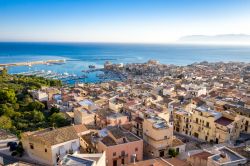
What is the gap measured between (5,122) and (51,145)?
13936mm

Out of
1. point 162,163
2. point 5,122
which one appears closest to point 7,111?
point 5,122

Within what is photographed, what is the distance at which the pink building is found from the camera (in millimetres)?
22656

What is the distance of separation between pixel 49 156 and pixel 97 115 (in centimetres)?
1110

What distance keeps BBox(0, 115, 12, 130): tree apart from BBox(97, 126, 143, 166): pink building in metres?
14.3

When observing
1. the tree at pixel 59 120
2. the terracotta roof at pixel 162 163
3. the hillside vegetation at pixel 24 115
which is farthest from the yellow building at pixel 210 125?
the hillside vegetation at pixel 24 115

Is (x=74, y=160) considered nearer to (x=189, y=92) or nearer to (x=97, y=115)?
(x=97, y=115)

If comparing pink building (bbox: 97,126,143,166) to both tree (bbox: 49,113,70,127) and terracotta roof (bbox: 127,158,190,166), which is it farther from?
tree (bbox: 49,113,70,127)

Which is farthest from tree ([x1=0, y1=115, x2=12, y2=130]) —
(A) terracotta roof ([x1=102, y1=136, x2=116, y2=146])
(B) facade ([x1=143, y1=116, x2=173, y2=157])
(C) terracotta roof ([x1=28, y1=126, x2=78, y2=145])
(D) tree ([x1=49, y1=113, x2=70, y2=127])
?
(B) facade ([x1=143, y1=116, x2=173, y2=157])

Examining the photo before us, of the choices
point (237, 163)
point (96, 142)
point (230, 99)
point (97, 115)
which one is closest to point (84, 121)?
point (97, 115)

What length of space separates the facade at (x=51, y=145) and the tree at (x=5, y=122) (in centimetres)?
870

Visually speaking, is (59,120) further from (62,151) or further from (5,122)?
(62,151)

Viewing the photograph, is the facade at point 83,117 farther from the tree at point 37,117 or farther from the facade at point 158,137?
the facade at point 158,137

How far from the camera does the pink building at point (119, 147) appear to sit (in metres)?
22.7

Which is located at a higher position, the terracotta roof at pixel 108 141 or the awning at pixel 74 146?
the terracotta roof at pixel 108 141
